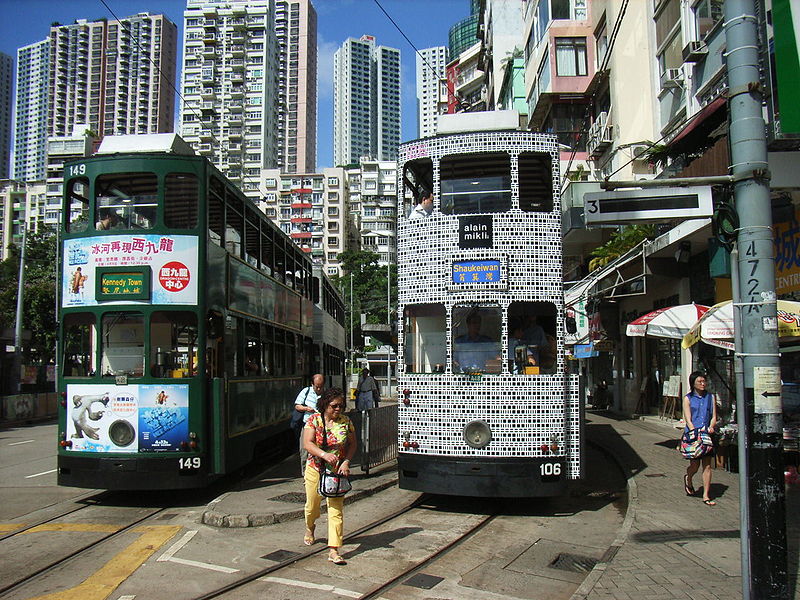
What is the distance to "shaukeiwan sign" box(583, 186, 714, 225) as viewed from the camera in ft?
18.9

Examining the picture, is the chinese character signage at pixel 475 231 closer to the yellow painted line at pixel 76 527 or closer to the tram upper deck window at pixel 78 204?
the tram upper deck window at pixel 78 204

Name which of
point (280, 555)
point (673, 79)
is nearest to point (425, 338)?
point (280, 555)

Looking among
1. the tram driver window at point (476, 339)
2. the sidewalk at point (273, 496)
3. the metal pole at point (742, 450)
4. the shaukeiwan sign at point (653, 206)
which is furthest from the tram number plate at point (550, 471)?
the shaukeiwan sign at point (653, 206)

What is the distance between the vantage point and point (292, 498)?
945cm

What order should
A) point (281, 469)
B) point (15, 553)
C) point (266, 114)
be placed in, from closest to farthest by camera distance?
point (15, 553) → point (281, 469) → point (266, 114)

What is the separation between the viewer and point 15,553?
7.02 m

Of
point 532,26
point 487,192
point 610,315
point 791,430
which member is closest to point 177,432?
point 487,192

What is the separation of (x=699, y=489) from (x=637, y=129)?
13812 mm

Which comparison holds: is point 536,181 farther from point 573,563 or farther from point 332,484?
point 332,484

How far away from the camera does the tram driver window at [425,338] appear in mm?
9117

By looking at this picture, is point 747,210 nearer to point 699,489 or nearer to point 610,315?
point 699,489

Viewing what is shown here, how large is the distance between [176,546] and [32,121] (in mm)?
183302

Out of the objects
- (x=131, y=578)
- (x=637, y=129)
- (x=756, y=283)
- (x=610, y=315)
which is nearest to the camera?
(x=756, y=283)

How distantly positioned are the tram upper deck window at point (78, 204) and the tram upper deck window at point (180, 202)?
1194 mm
